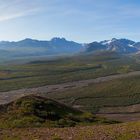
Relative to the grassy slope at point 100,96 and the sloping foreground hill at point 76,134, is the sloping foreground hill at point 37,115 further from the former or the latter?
the grassy slope at point 100,96

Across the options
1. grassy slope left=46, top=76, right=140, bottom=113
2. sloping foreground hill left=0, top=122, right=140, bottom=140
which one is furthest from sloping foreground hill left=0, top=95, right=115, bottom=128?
grassy slope left=46, top=76, right=140, bottom=113

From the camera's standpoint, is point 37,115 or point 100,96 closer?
point 37,115

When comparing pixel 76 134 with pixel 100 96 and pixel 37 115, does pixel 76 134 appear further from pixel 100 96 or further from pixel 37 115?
pixel 100 96

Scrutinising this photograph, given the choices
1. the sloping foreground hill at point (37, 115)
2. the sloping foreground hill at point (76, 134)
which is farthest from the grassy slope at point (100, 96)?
the sloping foreground hill at point (76, 134)

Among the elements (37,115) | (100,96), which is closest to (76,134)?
(37,115)

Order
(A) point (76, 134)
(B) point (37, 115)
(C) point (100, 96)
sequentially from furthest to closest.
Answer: (C) point (100, 96) → (B) point (37, 115) → (A) point (76, 134)

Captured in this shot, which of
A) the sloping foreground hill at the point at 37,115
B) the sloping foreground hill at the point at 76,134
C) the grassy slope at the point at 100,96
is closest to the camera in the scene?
the sloping foreground hill at the point at 76,134

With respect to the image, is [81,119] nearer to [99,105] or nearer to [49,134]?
[49,134]

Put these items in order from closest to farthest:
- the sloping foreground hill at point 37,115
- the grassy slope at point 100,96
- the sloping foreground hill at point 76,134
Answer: the sloping foreground hill at point 76,134
the sloping foreground hill at point 37,115
the grassy slope at point 100,96

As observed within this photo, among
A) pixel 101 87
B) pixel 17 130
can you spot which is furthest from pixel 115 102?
pixel 17 130
